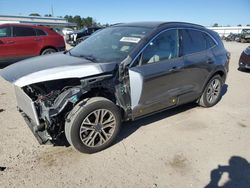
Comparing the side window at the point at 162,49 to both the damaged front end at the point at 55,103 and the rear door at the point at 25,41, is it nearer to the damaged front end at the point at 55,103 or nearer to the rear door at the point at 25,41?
the damaged front end at the point at 55,103

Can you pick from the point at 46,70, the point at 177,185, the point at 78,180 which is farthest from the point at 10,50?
the point at 177,185

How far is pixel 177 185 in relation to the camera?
117 inches

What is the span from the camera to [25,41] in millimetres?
9828

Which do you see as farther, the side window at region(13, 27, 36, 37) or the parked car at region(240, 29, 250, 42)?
the parked car at region(240, 29, 250, 42)

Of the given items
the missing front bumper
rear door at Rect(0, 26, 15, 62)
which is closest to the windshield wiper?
the missing front bumper

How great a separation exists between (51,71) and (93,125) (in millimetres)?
936

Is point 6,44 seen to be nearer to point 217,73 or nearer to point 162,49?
point 162,49

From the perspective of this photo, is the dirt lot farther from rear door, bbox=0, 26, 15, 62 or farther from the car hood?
rear door, bbox=0, 26, 15, 62

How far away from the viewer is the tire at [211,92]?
17.2 ft

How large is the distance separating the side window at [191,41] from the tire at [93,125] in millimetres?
1777

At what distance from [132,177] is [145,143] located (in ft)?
2.87

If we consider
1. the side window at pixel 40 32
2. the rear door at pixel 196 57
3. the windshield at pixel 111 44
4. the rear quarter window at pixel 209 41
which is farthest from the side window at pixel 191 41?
the side window at pixel 40 32

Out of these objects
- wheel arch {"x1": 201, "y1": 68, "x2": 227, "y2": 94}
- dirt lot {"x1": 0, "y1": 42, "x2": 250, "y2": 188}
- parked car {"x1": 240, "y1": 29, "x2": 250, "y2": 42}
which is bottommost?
parked car {"x1": 240, "y1": 29, "x2": 250, "y2": 42}

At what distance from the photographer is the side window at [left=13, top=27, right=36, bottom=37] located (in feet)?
32.1
